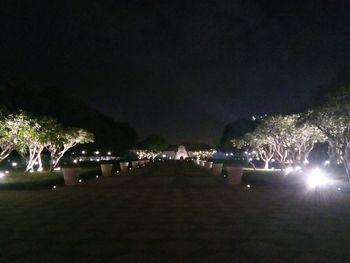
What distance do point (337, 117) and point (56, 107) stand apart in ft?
174

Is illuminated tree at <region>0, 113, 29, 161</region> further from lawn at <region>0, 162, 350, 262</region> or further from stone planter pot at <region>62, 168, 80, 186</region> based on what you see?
lawn at <region>0, 162, 350, 262</region>

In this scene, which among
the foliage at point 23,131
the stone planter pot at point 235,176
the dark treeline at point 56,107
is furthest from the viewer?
the dark treeline at point 56,107

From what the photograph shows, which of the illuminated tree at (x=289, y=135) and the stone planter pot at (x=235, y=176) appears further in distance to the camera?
the illuminated tree at (x=289, y=135)

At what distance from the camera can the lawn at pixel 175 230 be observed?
32.4 ft

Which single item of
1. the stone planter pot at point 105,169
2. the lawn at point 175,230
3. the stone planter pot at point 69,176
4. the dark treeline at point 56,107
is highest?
the dark treeline at point 56,107

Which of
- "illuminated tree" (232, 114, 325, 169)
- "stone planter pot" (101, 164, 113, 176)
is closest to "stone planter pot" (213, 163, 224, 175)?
"illuminated tree" (232, 114, 325, 169)

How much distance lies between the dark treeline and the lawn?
29.8m

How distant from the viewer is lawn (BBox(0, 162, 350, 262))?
9.89 m

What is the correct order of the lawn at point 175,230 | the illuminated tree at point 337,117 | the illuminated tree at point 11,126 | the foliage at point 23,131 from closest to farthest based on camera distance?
the lawn at point 175,230
the illuminated tree at point 337,117
the illuminated tree at point 11,126
the foliage at point 23,131

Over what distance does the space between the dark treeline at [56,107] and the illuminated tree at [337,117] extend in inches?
1039

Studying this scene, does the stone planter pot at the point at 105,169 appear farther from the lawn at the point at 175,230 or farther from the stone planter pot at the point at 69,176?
the lawn at the point at 175,230

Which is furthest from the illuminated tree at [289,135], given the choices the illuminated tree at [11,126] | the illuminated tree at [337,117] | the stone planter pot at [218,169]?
the illuminated tree at [11,126]

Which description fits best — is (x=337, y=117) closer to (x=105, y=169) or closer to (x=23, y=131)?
(x=23, y=131)

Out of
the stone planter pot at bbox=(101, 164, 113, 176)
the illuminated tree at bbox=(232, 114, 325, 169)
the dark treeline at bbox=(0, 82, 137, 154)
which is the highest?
the dark treeline at bbox=(0, 82, 137, 154)
